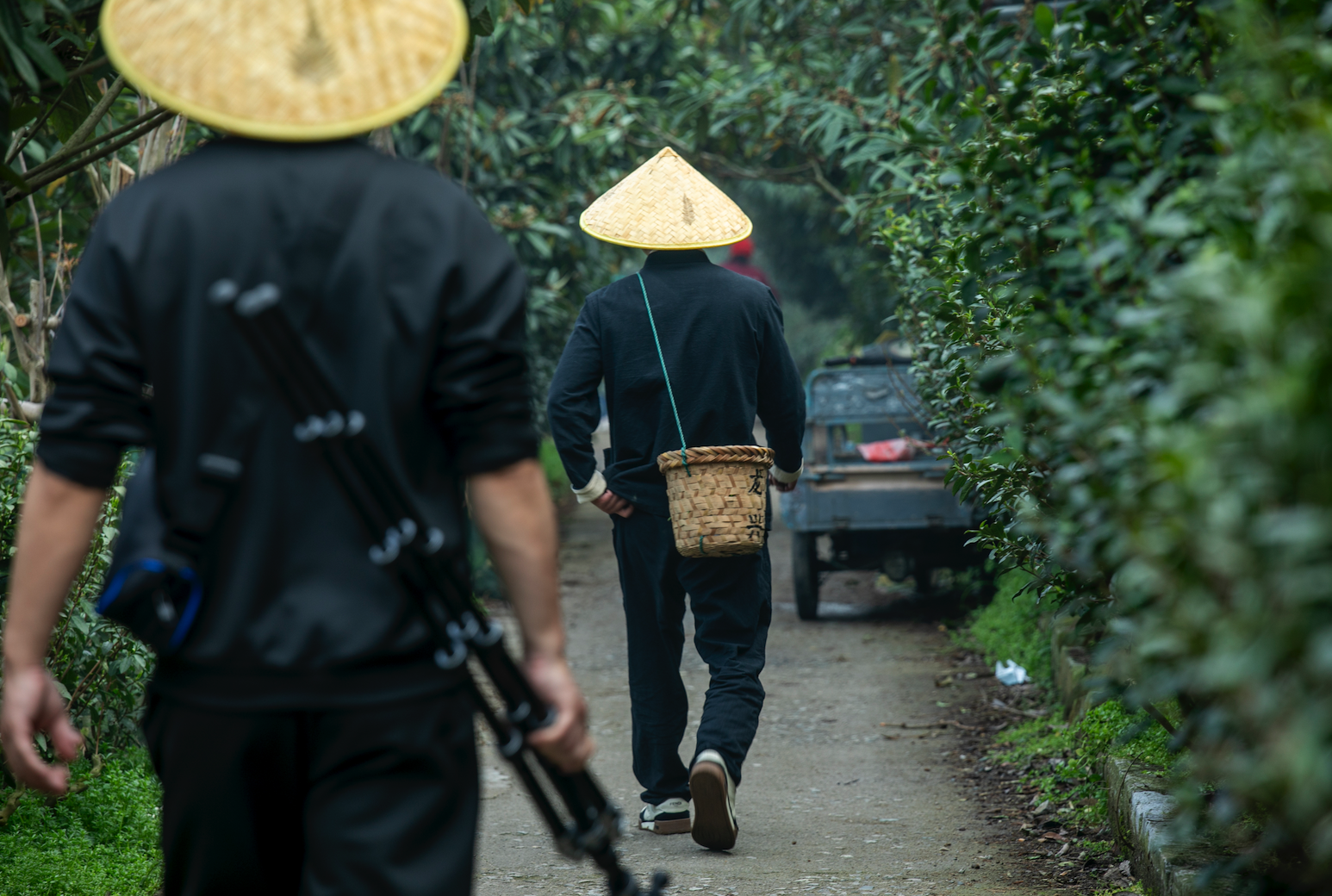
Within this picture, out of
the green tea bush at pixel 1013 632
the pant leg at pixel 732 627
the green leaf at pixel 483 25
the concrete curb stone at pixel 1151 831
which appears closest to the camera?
the concrete curb stone at pixel 1151 831

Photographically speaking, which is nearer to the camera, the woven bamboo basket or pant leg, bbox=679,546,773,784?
the woven bamboo basket

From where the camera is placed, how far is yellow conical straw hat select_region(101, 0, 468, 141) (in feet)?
6.77

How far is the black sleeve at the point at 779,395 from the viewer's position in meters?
4.98

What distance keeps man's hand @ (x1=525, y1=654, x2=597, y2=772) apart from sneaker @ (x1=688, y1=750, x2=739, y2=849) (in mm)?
2385

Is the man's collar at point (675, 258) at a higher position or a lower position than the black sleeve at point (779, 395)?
higher

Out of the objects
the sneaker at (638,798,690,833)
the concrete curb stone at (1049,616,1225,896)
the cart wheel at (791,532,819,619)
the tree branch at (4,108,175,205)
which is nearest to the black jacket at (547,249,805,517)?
the sneaker at (638,798,690,833)

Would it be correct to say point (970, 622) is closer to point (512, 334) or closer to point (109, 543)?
point (109, 543)

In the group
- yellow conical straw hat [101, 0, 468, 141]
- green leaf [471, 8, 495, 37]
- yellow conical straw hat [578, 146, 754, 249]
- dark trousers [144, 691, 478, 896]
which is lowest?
yellow conical straw hat [578, 146, 754, 249]

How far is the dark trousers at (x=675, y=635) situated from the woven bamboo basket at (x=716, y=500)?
219 mm

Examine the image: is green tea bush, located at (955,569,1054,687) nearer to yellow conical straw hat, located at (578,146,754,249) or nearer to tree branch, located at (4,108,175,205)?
yellow conical straw hat, located at (578,146,754,249)

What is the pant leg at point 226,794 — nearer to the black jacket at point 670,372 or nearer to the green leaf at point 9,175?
the green leaf at point 9,175

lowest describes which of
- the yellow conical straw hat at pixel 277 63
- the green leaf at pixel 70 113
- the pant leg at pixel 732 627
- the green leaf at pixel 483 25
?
the pant leg at pixel 732 627

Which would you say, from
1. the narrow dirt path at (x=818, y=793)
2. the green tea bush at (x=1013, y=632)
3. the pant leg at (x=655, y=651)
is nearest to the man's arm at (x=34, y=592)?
the narrow dirt path at (x=818, y=793)

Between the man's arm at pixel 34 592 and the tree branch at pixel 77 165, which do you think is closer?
the man's arm at pixel 34 592
